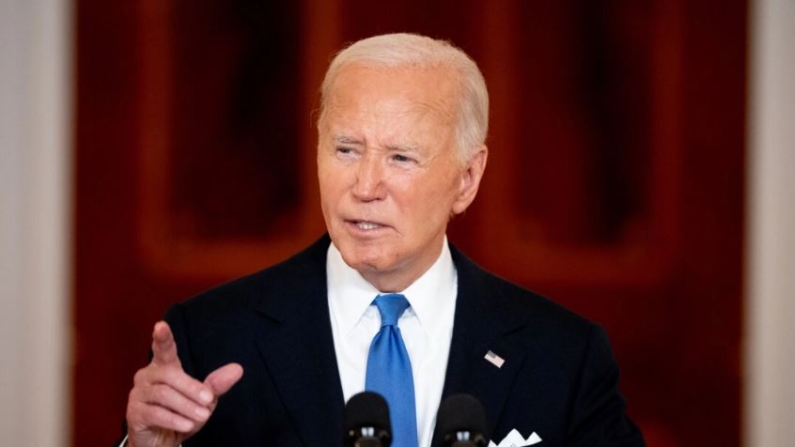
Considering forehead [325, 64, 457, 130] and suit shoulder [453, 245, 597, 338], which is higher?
forehead [325, 64, 457, 130]

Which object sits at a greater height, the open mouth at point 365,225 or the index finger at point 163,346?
the open mouth at point 365,225

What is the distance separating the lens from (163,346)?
1.83 m

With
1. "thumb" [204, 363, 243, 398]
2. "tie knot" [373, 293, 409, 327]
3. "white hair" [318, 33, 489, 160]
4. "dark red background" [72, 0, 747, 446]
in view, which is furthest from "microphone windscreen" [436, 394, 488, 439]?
"dark red background" [72, 0, 747, 446]

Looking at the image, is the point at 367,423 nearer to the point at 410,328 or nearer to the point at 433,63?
the point at 410,328

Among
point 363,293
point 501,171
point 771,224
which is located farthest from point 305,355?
point 771,224

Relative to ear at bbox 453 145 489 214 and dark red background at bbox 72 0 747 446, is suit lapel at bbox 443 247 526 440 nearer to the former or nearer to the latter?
ear at bbox 453 145 489 214

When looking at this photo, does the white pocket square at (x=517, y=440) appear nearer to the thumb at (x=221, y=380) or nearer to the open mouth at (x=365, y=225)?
the open mouth at (x=365, y=225)

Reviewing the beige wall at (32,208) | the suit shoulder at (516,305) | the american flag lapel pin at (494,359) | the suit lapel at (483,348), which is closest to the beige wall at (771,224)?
the suit shoulder at (516,305)

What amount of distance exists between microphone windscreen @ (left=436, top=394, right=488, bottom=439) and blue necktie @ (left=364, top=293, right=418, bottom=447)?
481 mm

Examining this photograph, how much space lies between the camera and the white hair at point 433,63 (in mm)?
2166

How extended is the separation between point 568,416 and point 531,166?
6.60 feet

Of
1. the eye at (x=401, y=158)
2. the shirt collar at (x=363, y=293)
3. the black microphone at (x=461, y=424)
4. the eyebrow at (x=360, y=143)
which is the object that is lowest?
the black microphone at (x=461, y=424)

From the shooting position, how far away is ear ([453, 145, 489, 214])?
7.59ft

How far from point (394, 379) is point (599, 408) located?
40 centimetres
